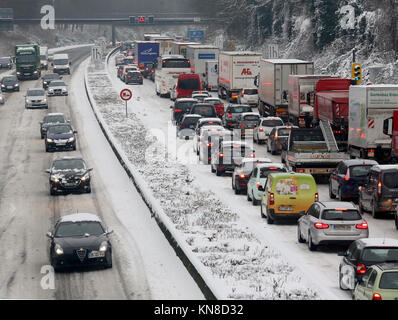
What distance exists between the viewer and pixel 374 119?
3666 centimetres

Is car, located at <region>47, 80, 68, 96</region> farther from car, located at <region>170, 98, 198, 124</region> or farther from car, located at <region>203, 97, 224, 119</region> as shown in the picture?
car, located at <region>170, 98, 198, 124</region>

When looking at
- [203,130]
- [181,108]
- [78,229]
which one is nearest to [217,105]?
[181,108]

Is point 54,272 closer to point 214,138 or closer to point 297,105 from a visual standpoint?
point 214,138

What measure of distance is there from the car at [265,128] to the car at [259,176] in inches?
622

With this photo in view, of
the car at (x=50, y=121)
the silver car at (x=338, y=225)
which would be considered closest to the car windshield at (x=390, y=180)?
the silver car at (x=338, y=225)

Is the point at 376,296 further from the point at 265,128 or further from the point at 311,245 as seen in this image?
the point at 265,128

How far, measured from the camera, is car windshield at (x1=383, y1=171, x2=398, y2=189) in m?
29.1

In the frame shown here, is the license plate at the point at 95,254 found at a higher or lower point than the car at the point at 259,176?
lower

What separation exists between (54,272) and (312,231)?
248 inches

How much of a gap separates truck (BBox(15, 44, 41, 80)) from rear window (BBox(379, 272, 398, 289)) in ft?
277

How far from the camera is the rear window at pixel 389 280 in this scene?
17.3 m

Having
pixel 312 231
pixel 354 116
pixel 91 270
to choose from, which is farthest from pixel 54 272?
pixel 354 116

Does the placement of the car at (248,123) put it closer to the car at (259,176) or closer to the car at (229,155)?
the car at (229,155)

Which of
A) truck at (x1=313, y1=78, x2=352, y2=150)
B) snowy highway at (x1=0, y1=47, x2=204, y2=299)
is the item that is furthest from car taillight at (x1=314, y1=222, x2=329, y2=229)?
truck at (x1=313, y1=78, x2=352, y2=150)
